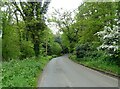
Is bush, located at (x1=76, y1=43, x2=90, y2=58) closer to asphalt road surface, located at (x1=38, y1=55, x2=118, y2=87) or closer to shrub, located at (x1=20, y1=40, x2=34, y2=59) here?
shrub, located at (x1=20, y1=40, x2=34, y2=59)

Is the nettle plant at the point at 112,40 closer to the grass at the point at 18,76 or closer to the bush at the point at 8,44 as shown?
the grass at the point at 18,76

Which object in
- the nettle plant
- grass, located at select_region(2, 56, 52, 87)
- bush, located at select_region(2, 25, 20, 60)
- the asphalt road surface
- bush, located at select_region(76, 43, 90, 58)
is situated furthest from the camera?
bush, located at select_region(76, 43, 90, 58)

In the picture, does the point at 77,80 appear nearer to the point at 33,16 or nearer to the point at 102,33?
the point at 102,33

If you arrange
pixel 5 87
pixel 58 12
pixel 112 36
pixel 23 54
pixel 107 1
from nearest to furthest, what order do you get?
pixel 5 87
pixel 112 36
pixel 107 1
pixel 23 54
pixel 58 12

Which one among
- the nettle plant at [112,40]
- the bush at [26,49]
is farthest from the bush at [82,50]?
the nettle plant at [112,40]

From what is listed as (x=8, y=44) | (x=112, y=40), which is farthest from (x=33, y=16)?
(x=112, y=40)

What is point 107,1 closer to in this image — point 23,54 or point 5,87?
point 5,87

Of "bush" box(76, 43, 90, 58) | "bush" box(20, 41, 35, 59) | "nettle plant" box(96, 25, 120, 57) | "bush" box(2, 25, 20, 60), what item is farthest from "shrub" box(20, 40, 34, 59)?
"nettle plant" box(96, 25, 120, 57)

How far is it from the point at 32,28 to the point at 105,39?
43.0ft

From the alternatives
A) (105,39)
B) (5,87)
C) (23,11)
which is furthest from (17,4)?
(5,87)

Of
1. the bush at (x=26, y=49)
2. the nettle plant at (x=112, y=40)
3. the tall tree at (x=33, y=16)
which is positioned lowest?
the bush at (x=26, y=49)

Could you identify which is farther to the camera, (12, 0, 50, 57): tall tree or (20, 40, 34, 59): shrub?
(20, 40, 34, 59): shrub

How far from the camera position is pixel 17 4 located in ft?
112

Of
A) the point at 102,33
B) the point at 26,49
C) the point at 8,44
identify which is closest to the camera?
the point at 102,33
